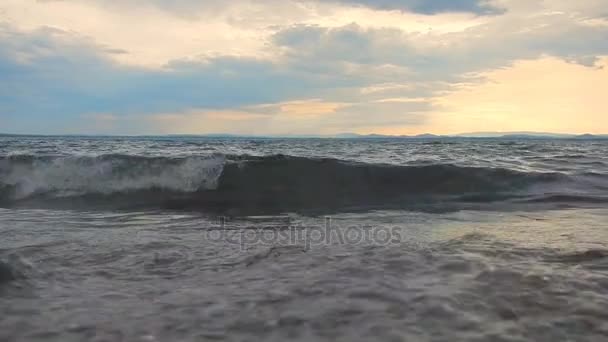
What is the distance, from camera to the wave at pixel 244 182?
9523 millimetres

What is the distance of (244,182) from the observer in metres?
11.1

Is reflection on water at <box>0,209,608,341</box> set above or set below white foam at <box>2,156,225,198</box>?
below

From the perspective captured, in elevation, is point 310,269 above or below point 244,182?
below

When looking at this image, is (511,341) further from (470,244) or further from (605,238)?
(605,238)

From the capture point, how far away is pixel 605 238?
15.9 feet

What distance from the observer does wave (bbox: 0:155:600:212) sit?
9.52 meters

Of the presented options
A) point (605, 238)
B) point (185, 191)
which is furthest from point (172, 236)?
point (185, 191)

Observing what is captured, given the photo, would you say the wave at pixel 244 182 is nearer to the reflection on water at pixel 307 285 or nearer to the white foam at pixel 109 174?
the white foam at pixel 109 174

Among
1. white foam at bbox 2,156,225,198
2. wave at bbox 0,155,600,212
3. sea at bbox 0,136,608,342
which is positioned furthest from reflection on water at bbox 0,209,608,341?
white foam at bbox 2,156,225,198

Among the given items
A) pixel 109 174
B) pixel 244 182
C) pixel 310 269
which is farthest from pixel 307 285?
pixel 109 174

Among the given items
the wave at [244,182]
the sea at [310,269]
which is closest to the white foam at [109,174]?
the wave at [244,182]

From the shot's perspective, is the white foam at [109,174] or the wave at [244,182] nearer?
the wave at [244,182]

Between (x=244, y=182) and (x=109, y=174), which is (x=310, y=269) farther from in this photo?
(x=109, y=174)

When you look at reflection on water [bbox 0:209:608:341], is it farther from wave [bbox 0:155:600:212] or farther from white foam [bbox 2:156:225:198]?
white foam [bbox 2:156:225:198]
